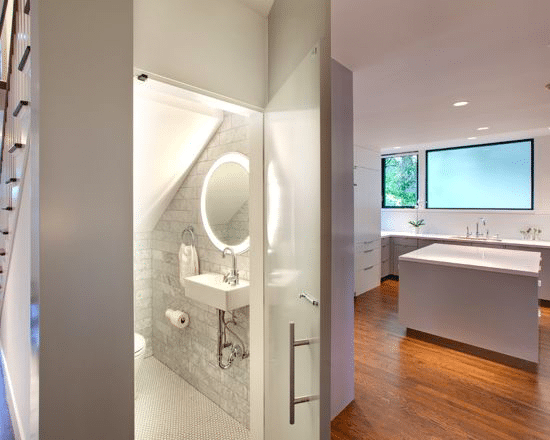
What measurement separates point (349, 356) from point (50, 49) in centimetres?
237

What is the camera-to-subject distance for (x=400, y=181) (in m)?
6.15

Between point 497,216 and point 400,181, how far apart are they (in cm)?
178

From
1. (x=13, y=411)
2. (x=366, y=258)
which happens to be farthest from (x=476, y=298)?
(x=13, y=411)

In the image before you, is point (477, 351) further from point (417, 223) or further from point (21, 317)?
point (21, 317)

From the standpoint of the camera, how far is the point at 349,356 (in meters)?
2.21

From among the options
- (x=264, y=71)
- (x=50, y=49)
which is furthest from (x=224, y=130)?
(x=50, y=49)

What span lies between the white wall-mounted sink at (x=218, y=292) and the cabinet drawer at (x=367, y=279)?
3051 millimetres

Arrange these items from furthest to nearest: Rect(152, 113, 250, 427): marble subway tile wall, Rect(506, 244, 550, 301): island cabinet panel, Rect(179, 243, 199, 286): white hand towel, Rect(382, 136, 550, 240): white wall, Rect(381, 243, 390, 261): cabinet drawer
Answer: Rect(381, 243, 390, 261): cabinet drawer, Rect(382, 136, 550, 240): white wall, Rect(506, 244, 550, 301): island cabinet panel, Rect(179, 243, 199, 286): white hand towel, Rect(152, 113, 250, 427): marble subway tile wall

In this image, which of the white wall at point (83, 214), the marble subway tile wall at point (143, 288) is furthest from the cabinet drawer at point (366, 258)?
the white wall at point (83, 214)

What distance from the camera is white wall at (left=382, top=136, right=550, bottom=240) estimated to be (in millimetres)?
4559

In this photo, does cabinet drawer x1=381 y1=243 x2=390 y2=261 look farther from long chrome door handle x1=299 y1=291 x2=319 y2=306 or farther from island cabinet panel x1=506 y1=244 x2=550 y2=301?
long chrome door handle x1=299 y1=291 x2=319 y2=306

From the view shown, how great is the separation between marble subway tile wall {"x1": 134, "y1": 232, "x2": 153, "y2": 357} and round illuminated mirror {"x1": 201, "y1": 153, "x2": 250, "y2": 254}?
1.01 m

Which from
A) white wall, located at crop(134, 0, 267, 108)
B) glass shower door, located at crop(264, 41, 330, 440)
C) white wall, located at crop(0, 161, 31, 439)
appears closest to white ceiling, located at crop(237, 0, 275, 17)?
white wall, located at crop(134, 0, 267, 108)

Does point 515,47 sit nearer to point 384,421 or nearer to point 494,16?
point 494,16
